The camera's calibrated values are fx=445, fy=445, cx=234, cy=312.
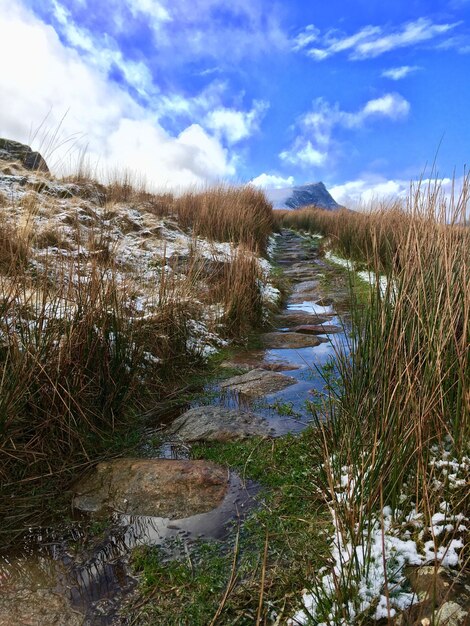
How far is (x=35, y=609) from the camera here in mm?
1612

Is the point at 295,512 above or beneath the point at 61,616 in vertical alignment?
above

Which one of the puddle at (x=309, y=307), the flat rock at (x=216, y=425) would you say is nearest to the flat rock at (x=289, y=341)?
the puddle at (x=309, y=307)

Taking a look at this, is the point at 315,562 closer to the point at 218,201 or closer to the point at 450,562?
the point at 450,562

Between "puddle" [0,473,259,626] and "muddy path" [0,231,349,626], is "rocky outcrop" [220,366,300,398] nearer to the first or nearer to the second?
"muddy path" [0,231,349,626]

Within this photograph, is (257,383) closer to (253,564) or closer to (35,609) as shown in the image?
(253,564)

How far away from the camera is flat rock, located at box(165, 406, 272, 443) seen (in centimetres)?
284

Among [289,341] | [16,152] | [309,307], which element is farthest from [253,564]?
[16,152]

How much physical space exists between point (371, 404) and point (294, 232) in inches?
641

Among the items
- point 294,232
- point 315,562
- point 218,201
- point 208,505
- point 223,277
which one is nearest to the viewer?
point 315,562

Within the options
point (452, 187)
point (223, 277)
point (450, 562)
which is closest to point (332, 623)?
point (450, 562)

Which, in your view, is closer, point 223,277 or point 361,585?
point 361,585

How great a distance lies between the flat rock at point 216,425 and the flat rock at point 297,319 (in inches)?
111

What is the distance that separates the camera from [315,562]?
167cm

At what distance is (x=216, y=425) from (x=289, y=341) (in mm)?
2311
